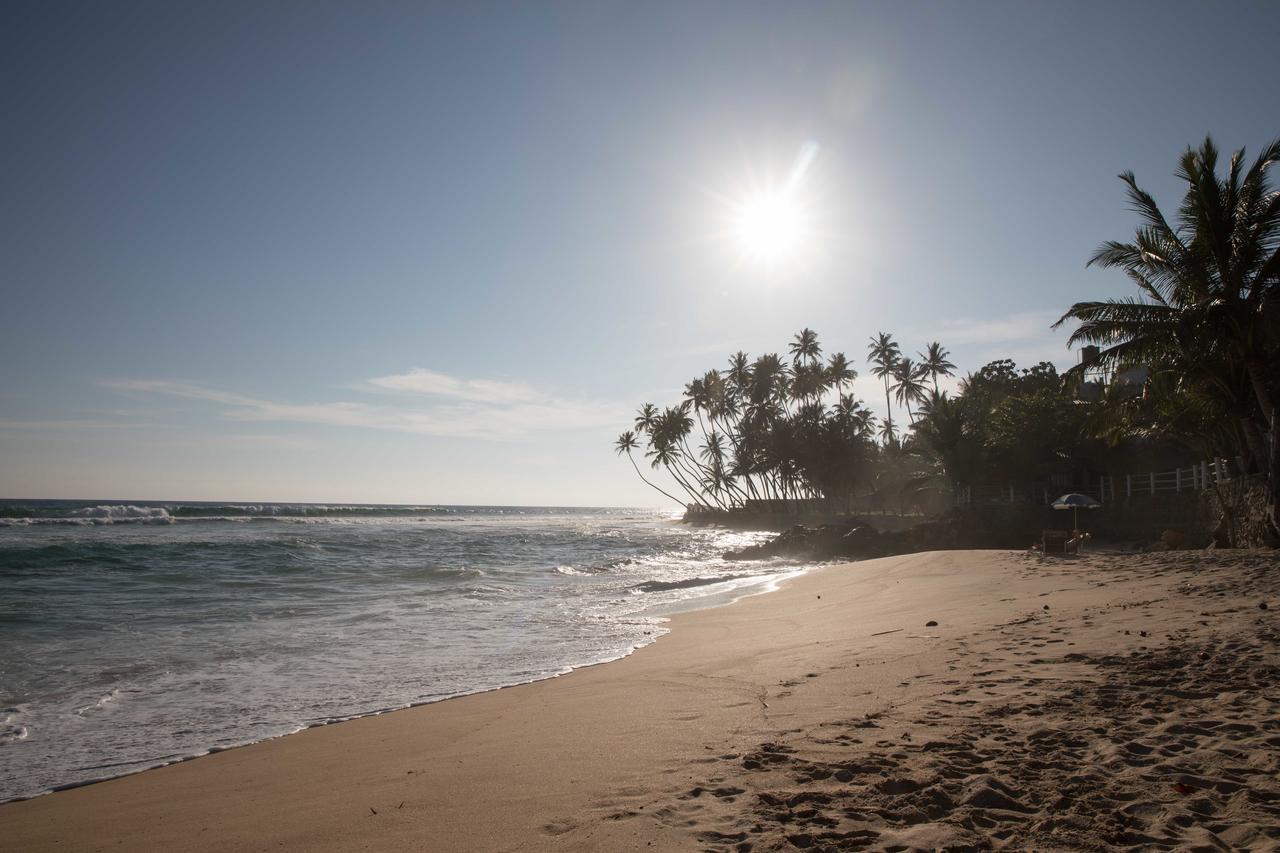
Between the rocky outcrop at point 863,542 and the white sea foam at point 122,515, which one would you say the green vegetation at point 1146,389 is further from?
the white sea foam at point 122,515

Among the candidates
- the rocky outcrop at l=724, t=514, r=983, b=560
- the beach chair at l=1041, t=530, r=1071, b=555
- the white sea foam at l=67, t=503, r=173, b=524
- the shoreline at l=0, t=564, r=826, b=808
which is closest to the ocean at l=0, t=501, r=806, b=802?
the shoreline at l=0, t=564, r=826, b=808

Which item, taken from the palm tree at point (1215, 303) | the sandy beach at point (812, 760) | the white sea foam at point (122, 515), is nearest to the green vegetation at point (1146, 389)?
the palm tree at point (1215, 303)

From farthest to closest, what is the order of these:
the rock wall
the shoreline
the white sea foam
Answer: the white sea foam < the rock wall < the shoreline

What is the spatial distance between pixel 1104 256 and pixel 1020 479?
17.9m

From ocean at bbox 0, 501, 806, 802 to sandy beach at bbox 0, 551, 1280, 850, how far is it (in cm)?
99

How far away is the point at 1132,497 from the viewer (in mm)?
26141

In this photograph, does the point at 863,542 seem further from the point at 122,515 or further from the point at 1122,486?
the point at 122,515

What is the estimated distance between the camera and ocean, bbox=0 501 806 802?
6617 mm

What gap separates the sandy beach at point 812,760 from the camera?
3.21 m

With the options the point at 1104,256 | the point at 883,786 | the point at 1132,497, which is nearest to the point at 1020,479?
the point at 1132,497

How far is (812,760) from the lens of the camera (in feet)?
13.3

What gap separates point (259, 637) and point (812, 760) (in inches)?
396

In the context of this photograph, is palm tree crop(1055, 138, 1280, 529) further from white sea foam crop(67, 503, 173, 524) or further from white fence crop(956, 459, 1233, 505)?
white sea foam crop(67, 503, 173, 524)

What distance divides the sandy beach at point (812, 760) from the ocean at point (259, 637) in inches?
38.9
